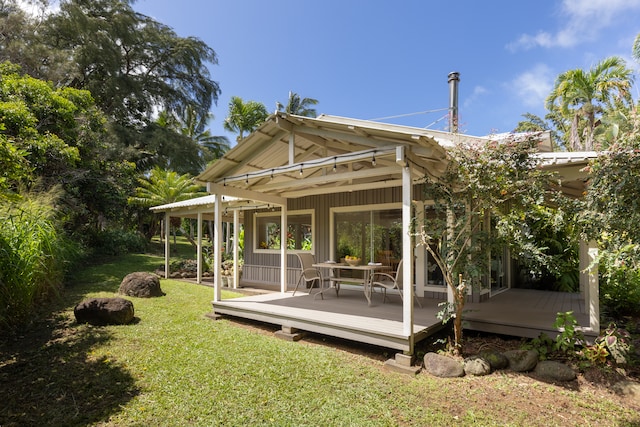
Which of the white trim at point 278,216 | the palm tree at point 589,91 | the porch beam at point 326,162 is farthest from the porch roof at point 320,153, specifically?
the palm tree at point 589,91

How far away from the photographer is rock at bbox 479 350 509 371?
4168mm

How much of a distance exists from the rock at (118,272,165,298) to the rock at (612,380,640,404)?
8.77 m

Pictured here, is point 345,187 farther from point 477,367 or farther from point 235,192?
point 477,367

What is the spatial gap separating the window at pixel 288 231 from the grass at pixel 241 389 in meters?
4.07

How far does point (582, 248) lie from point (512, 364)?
4347mm

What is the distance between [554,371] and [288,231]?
702cm

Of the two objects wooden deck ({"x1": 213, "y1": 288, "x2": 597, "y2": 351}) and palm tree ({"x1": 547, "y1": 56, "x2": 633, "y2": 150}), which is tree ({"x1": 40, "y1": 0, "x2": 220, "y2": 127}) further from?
palm tree ({"x1": 547, "y1": 56, "x2": 633, "y2": 150})

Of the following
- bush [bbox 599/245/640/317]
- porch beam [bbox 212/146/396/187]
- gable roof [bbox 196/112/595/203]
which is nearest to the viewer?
gable roof [bbox 196/112/595/203]

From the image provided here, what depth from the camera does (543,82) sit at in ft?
75.8

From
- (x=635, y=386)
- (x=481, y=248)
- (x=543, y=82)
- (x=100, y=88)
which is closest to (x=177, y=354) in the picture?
(x=481, y=248)

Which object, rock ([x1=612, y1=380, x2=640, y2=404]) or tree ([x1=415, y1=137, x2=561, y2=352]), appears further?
tree ([x1=415, y1=137, x2=561, y2=352])

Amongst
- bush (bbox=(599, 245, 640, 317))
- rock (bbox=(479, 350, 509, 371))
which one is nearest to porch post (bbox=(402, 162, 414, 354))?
rock (bbox=(479, 350, 509, 371))

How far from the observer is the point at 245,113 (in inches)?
974

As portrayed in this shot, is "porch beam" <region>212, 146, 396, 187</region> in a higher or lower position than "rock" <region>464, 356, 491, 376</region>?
higher
